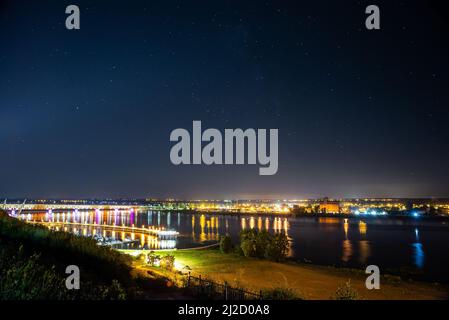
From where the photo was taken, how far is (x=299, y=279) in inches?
813

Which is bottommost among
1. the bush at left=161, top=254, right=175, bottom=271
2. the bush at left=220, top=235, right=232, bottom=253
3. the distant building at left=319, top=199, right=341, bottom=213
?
the distant building at left=319, top=199, right=341, bottom=213

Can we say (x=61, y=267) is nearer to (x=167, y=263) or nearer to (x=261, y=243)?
(x=167, y=263)

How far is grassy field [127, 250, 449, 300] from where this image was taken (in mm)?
17781

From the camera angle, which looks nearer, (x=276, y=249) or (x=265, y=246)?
(x=276, y=249)

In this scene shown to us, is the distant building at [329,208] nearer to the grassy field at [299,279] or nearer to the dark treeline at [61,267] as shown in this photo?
the grassy field at [299,279]

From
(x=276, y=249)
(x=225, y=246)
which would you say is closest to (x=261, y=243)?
(x=276, y=249)

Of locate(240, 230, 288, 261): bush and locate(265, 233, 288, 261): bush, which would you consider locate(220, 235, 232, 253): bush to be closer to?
locate(240, 230, 288, 261): bush

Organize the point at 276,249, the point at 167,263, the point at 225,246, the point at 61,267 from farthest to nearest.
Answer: the point at 225,246
the point at 276,249
the point at 167,263
the point at 61,267

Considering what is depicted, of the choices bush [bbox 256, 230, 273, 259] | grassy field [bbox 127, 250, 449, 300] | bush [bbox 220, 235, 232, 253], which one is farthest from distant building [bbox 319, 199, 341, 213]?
grassy field [bbox 127, 250, 449, 300]

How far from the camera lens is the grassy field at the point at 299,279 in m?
17.8

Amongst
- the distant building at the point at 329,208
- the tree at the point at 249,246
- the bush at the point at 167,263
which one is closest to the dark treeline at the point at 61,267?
the bush at the point at 167,263
